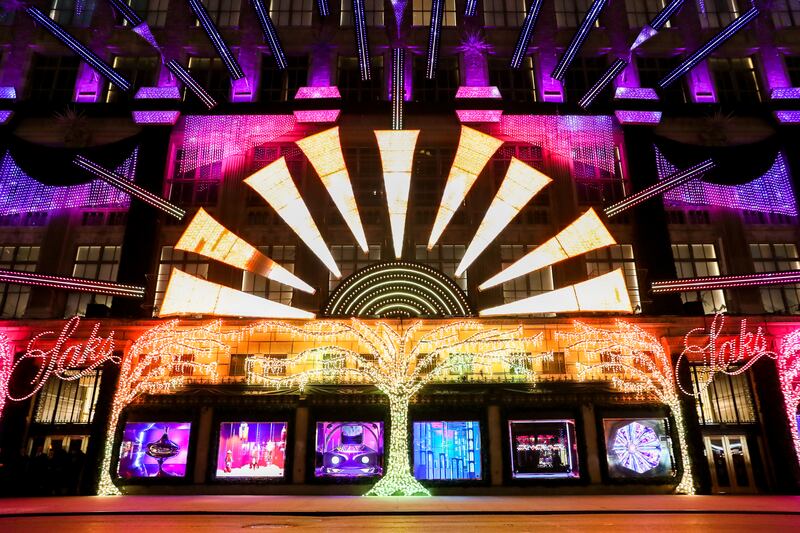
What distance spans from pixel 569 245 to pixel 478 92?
869cm

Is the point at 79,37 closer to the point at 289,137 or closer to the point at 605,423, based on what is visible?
the point at 289,137

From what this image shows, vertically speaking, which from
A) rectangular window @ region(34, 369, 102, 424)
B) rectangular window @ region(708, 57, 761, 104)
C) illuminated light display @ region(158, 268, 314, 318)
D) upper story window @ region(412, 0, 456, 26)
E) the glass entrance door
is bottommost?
the glass entrance door

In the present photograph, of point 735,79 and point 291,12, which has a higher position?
point 291,12

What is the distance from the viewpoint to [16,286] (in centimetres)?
2144

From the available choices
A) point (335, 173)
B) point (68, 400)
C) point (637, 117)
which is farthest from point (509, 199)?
point (68, 400)

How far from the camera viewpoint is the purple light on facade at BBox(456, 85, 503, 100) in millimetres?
22906

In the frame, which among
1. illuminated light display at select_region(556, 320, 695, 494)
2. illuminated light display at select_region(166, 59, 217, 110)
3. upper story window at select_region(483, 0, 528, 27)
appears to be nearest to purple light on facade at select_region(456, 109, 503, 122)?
upper story window at select_region(483, 0, 528, 27)

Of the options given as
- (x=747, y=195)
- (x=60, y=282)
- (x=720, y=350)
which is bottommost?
(x=720, y=350)

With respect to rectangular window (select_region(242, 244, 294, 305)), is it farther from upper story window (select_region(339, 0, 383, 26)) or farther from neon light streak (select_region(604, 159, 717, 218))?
neon light streak (select_region(604, 159, 717, 218))

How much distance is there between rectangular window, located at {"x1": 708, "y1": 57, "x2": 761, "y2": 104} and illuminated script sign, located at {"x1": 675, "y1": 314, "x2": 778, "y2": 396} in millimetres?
12112

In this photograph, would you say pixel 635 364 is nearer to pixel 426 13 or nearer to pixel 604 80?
pixel 604 80

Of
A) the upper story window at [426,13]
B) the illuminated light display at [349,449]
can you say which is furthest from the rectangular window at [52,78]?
the illuminated light display at [349,449]

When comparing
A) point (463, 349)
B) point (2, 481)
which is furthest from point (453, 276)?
point (2, 481)

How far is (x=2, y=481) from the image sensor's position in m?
16.6
